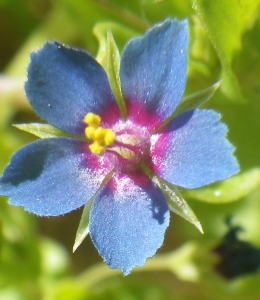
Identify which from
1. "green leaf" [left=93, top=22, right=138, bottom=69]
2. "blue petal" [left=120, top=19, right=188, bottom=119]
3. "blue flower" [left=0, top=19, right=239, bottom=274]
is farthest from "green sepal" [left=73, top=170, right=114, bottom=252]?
"green leaf" [left=93, top=22, right=138, bottom=69]

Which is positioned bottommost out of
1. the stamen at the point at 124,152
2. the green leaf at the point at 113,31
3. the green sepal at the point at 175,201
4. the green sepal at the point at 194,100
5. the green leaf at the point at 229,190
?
the green leaf at the point at 229,190

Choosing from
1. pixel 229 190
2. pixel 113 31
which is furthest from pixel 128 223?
pixel 113 31

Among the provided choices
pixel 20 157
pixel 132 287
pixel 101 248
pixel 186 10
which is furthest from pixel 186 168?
pixel 132 287

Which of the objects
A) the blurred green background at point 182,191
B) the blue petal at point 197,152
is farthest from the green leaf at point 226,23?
the blue petal at point 197,152

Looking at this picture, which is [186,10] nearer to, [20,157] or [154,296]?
[20,157]

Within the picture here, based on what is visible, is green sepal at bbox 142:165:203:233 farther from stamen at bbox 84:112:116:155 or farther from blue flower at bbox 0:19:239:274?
stamen at bbox 84:112:116:155

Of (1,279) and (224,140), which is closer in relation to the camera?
(224,140)

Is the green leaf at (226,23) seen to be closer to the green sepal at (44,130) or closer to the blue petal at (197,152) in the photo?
the blue petal at (197,152)
